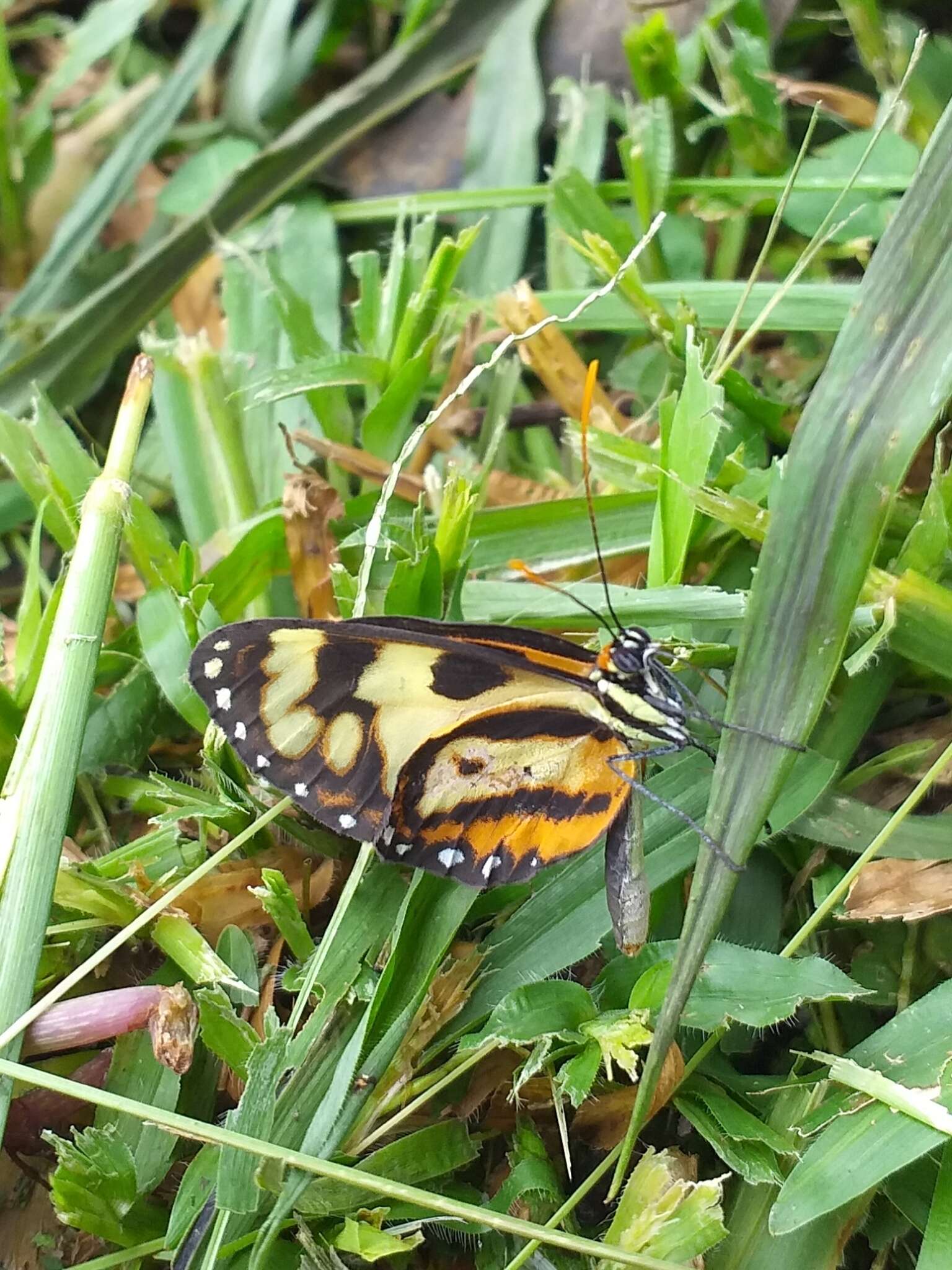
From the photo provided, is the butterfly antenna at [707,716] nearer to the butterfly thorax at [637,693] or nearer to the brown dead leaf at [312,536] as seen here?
the butterfly thorax at [637,693]

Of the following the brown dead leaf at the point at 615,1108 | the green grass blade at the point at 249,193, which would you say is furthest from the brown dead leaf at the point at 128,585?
the brown dead leaf at the point at 615,1108

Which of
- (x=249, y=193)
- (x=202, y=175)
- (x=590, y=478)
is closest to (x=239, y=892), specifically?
(x=590, y=478)

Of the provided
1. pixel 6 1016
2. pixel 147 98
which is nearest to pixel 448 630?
pixel 6 1016

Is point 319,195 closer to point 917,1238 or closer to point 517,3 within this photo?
point 517,3

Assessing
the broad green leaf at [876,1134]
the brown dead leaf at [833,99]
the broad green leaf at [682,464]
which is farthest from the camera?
the brown dead leaf at [833,99]

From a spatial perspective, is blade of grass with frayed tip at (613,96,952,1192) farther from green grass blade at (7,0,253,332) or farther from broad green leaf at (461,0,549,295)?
green grass blade at (7,0,253,332)

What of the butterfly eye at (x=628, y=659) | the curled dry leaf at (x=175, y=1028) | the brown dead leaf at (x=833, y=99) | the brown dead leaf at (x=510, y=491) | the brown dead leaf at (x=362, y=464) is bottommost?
the curled dry leaf at (x=175, y=1028)
